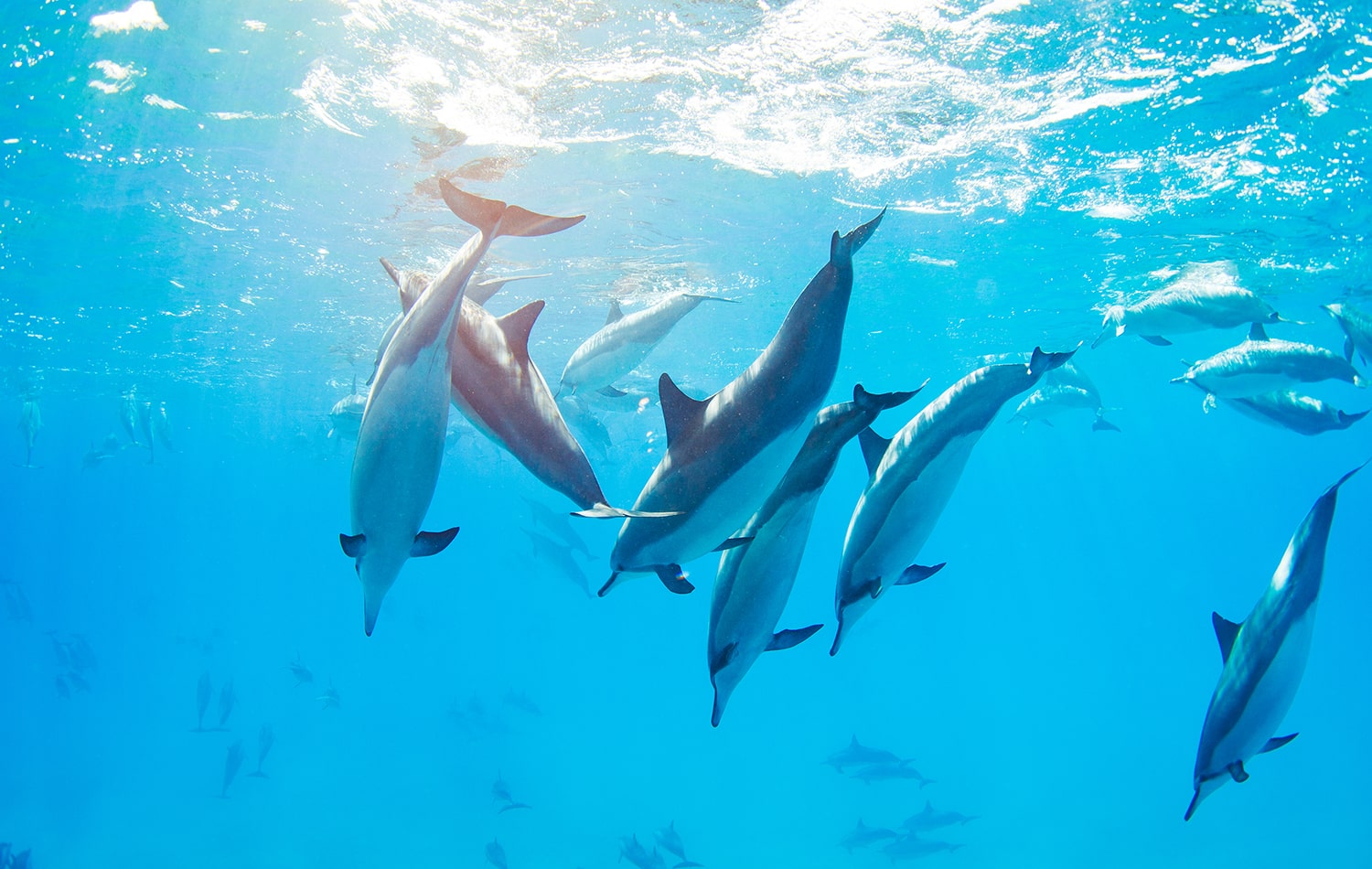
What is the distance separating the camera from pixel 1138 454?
8656cm

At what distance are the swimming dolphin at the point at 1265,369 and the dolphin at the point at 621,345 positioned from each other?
18.2 ft

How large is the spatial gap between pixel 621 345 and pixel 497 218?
2694mm

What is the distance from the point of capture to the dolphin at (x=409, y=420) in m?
1.96

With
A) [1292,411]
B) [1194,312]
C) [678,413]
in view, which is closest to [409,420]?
[678,413]

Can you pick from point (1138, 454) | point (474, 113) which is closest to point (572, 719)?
point (474, 113)

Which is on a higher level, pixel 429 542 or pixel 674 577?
pixel 674 577

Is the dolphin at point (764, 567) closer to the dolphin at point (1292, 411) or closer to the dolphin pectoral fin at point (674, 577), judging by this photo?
the dolphin pectoral fin at point (674, 577)

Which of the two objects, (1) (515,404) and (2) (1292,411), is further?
(2) (1292,411)

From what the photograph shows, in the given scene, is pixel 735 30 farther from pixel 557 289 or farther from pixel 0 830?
pixel 0 830

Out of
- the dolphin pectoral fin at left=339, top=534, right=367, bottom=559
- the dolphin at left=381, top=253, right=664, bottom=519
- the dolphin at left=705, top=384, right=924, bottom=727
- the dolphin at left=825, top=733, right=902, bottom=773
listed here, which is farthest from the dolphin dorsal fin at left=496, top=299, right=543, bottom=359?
the dolphin at left=825, top=733, right=902, bottom=773

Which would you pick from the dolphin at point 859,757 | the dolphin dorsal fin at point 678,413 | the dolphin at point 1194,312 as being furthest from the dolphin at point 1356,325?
the dolphin at point 859,757

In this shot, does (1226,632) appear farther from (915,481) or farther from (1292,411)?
(1292,411)

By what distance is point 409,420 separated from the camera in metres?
1.95

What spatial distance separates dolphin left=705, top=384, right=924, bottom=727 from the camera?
2105mm
